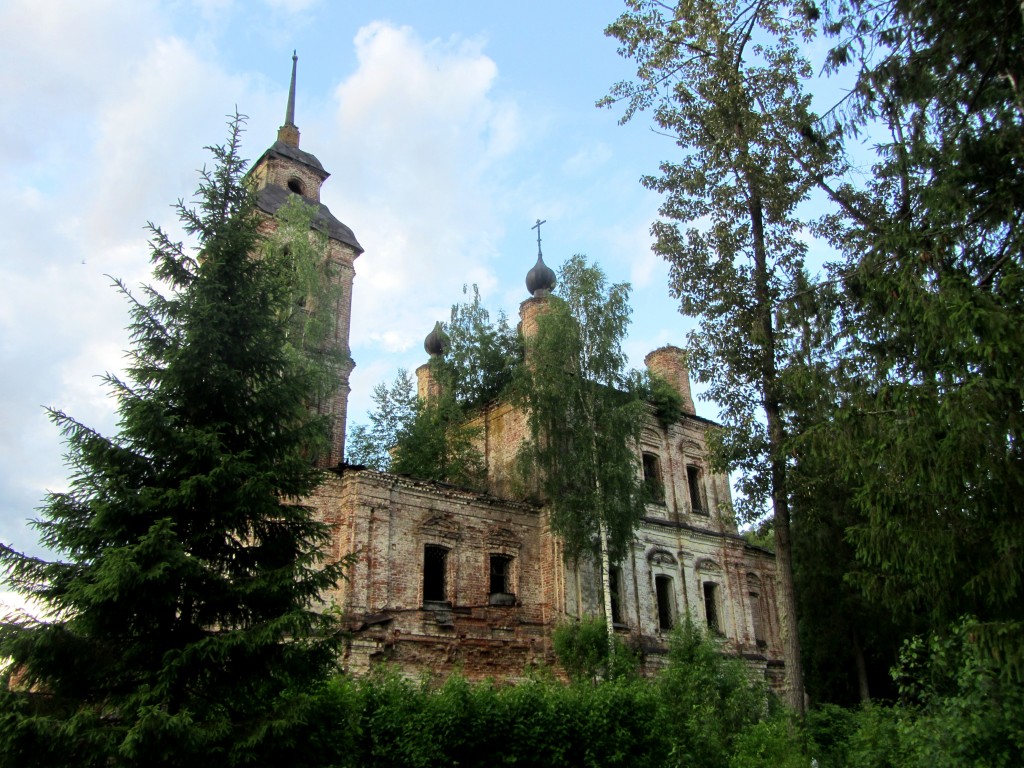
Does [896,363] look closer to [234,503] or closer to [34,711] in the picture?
[234,503]

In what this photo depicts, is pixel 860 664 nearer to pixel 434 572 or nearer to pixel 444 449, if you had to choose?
pixel 434 572

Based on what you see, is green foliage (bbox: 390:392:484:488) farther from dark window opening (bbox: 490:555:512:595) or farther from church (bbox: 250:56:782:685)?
dark window opening (bbox: 490:555:512:595)

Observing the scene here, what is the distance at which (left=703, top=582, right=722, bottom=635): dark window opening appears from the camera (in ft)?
75.7

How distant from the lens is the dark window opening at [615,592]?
2030 centimetres

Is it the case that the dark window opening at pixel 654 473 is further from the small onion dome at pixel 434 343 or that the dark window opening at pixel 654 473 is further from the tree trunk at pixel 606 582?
the small onion dome at pixel 434 343

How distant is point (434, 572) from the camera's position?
18156mm

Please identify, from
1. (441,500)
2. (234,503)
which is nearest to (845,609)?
(441,500)

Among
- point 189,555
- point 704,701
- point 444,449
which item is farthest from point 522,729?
point 444,449

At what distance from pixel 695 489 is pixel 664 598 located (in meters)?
3.79

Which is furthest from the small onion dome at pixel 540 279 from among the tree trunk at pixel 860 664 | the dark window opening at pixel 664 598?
the tree trunk at pixel 860 664

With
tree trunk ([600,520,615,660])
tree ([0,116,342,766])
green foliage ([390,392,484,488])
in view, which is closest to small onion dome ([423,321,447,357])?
green foliage ([390,392,484,488])

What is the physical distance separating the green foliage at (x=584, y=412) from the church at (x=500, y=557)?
1322mm

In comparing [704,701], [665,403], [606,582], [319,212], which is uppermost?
[319,212]

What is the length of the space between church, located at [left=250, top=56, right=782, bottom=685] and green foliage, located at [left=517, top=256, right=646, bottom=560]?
132cm
